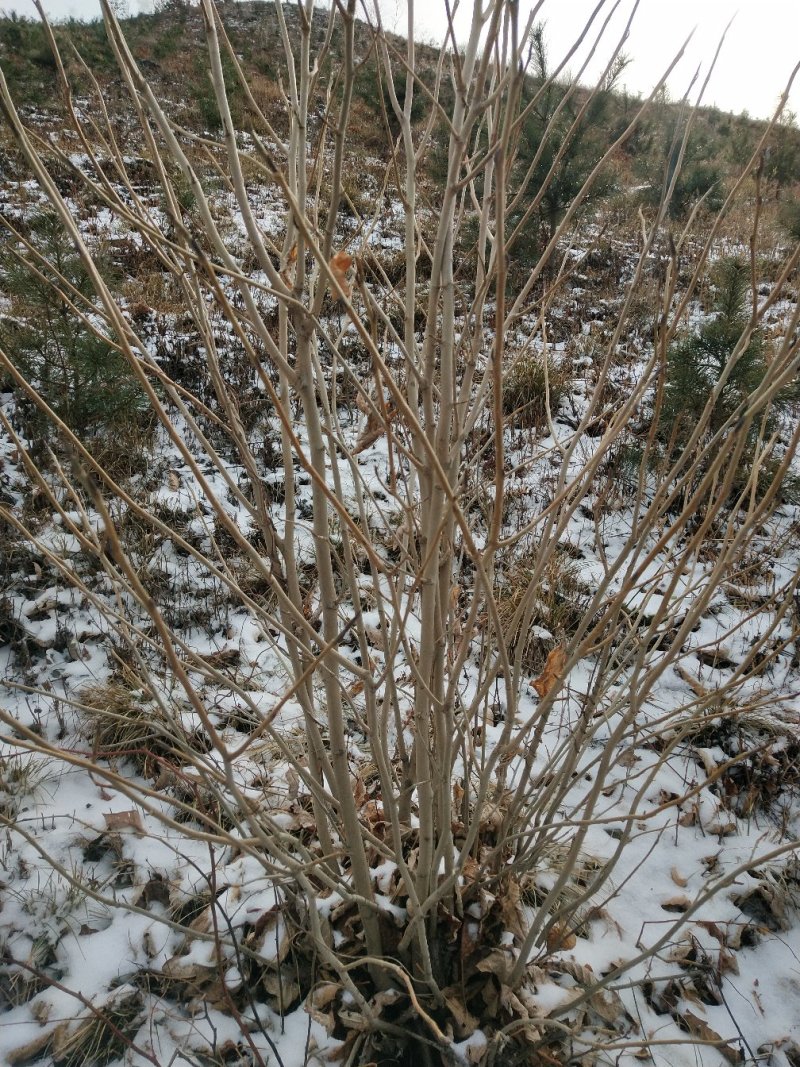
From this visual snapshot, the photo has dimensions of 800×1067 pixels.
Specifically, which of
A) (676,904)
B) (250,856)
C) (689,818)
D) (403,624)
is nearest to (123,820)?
(250,856)

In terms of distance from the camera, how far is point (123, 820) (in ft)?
6.33

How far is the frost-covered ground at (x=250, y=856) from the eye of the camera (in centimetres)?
144

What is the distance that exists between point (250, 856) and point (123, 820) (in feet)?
A: 1.44

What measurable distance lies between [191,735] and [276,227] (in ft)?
18.9

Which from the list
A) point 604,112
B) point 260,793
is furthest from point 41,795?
point 604,112

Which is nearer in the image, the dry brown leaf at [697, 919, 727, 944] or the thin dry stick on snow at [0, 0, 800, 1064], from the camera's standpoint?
the thin dry stick on snow at [0, 0, 800, 1064]

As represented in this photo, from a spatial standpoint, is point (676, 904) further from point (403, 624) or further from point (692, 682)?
point (403, 624)

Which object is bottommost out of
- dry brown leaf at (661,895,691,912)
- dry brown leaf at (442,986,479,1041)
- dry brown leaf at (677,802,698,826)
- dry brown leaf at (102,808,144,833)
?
dry brown leaf at (102,808,144,833)

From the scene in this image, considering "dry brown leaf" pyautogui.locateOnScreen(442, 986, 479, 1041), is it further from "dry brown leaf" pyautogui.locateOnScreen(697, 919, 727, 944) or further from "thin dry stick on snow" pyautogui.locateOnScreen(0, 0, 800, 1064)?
"dry brown leaf" pyautogui.locateOnScreen(697, 919, 727, 944)

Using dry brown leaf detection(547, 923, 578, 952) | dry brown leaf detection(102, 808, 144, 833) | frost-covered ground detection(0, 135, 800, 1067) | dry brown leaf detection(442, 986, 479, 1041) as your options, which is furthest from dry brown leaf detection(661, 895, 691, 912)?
dry brown leaf detection(102, 808, 144, 833)

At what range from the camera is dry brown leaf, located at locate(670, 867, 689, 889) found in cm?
185

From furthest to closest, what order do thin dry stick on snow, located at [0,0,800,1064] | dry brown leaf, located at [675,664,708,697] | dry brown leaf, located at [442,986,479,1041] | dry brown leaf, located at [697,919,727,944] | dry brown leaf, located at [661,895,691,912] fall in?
1. dry brown leaf, located at [675,664,708,697]
2. dry brown leaf, located at [661,895,691,912]
3. dry brown leaf, located at [697,919,727,944]
4. dry brown leaf, located at [442,986,479,1041]
5. thin dry stick on snow, located at [0,0,800,1064]

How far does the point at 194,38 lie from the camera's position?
14.8m

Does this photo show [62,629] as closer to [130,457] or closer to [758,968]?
[130,457]
